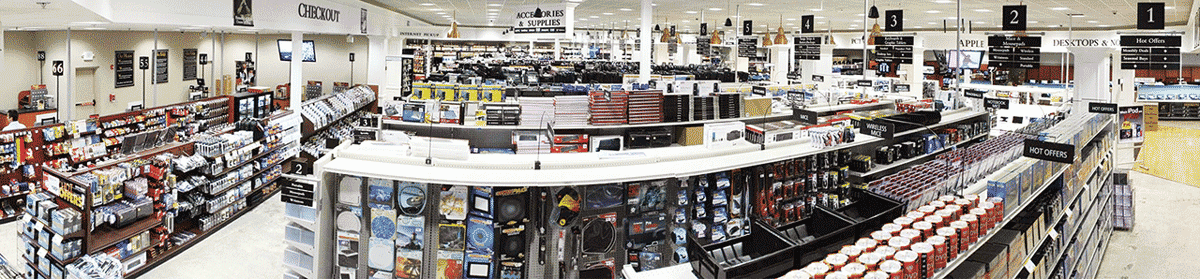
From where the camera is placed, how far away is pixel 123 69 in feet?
48.4

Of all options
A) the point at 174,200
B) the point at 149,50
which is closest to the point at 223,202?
the point at 174,200

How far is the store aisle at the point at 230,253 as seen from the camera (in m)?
6.72

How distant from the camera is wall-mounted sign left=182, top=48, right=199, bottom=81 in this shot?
16.6 meters

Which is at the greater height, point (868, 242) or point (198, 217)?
point (868, 242)

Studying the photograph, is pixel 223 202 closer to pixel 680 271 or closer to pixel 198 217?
pixel 198 217

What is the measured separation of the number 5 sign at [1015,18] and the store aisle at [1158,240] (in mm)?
2826

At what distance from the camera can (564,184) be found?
423 cm

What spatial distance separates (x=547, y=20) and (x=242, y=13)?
4488 mm

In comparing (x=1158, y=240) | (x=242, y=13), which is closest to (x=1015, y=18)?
(x=1158, y=240)

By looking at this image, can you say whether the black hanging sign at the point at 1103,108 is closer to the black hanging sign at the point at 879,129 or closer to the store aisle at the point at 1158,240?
the store aisle at the point at 1158,240

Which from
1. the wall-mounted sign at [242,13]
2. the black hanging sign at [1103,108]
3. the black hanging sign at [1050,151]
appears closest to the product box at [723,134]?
the black hanging sign at [1050,151]

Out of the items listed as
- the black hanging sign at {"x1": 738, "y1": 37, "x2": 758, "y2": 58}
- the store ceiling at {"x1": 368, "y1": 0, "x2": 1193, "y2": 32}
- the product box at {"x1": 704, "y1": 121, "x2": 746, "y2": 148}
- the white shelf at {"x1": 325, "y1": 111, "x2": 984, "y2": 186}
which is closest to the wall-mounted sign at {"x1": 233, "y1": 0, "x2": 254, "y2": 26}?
the white shelf at {"x1": 325, "y1": 111, "x2": 984, "y2": 186}

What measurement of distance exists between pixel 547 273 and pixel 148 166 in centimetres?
442

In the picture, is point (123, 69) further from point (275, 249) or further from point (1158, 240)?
point (1158, 240)
